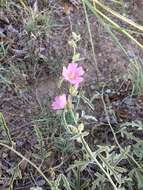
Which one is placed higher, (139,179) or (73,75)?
(73,75)

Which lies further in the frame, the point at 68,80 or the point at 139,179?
the point at 139,179

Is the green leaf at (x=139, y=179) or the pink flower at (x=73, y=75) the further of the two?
the green leaf at (x=139, y=179)

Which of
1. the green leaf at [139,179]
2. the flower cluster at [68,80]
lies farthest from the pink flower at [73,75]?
the green leaf at [139,179]

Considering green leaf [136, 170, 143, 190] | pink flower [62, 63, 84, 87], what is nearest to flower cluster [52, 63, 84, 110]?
pink flower [62, 63, 84, 87]

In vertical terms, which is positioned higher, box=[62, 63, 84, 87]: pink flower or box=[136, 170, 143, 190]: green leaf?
box=[62, 63, 84, 87]: pink flower

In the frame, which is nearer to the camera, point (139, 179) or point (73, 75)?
point (73, 75)

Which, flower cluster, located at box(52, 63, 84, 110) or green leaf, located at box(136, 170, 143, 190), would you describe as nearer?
flower cluster, located at box(52, 63, 84, 110)

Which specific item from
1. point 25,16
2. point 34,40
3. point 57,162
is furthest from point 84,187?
point 25,16

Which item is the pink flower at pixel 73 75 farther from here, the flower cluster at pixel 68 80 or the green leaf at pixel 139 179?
the green leaf at pixel 139 179

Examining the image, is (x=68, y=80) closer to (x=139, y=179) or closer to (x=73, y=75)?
(x=73, y=75)

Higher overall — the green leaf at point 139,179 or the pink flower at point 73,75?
the pink flower at point 73,75

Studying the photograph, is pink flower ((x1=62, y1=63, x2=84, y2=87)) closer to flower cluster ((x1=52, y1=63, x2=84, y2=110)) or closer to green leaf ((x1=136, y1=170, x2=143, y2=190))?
flower cluster ((x1=52, y1=63, x2=84, y2=110))

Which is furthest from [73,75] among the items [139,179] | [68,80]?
[139,179]
